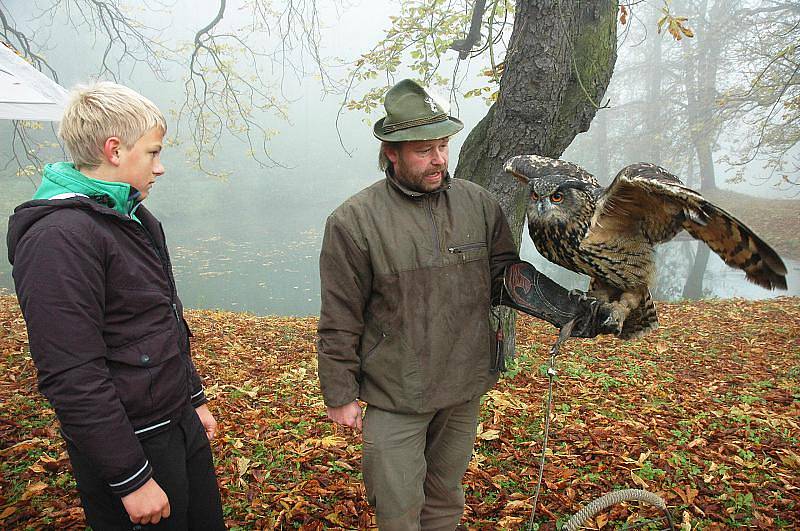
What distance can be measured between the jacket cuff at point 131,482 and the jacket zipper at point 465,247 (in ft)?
4.23

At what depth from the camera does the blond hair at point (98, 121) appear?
54.9 inches

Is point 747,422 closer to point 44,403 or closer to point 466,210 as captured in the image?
point 466,210

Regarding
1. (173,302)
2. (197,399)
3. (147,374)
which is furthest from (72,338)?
(197,399)

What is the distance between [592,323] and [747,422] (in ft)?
8.29

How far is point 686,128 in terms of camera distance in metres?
19.5

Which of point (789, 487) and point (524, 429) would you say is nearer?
point (789, 487)

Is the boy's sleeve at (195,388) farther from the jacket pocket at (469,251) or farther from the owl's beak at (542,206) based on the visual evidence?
the owl's beak at (542,206)

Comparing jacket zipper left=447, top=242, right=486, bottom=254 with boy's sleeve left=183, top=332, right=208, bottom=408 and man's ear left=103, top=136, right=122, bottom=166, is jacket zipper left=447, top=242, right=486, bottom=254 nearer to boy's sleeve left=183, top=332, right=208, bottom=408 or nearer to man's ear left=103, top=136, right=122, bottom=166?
boy's sleeve left=183, top=332, right=208, bottom=408

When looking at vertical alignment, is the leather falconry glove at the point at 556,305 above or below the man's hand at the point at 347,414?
above

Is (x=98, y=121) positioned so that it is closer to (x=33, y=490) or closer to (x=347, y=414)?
(x=347, y=414)

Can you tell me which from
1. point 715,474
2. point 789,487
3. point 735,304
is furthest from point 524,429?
→ point 735,304

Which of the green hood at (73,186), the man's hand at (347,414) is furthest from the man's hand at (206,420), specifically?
the green hood at (73,186)

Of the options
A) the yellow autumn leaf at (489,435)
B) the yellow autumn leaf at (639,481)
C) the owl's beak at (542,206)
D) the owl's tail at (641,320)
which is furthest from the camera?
the yellow autumn leaf at (489,435)

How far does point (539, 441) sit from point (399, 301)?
2.09 meters
